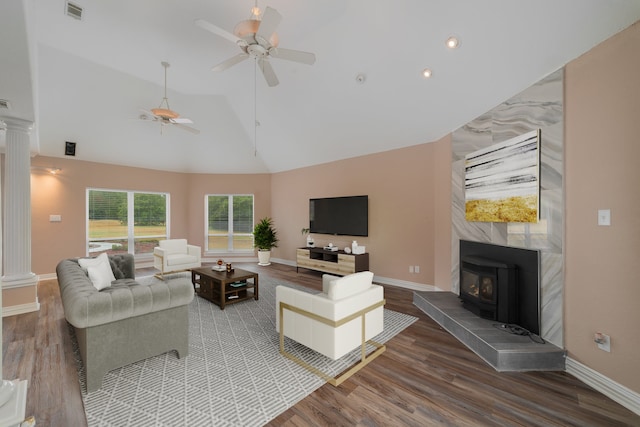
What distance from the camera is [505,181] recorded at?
11.1 feet

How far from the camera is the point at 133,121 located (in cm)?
595

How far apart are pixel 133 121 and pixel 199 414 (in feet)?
20.3

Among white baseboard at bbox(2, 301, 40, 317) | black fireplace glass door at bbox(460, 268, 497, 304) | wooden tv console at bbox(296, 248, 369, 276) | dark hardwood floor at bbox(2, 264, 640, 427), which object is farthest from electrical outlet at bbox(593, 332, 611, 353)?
white baseboard at bbox(2, 301, 40, 317)

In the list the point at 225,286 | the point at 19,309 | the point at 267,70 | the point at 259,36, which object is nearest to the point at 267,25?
the point at 259,36

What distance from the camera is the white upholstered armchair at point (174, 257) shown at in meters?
5.74

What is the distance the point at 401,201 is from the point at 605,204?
10.3ft

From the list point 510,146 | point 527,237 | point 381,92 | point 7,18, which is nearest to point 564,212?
point 527,237

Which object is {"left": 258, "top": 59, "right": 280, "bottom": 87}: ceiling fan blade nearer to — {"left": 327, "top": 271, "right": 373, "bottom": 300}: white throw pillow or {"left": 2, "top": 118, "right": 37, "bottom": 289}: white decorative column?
{"left": 327, "top": 271, "right": 373, "bottom": 300}: white throw pillow

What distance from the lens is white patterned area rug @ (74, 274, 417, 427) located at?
2062mm

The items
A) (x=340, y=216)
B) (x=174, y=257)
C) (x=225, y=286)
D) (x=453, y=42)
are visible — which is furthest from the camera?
(x=340, y=216)

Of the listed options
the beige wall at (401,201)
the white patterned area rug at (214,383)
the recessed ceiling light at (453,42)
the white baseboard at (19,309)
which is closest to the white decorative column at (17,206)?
the white baseboard at (19,309)

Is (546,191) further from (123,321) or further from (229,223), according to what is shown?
(229,223)

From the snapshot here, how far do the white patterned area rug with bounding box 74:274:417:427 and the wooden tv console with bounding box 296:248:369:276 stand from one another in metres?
2.14

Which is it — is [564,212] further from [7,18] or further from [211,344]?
[7,18]
